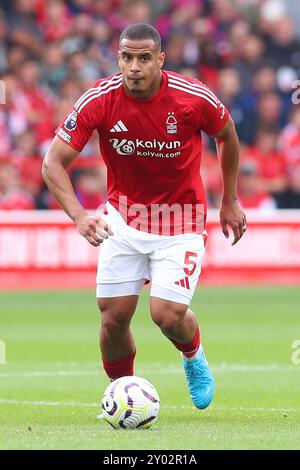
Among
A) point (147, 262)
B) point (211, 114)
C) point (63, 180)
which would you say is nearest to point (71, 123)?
point (63, 180)

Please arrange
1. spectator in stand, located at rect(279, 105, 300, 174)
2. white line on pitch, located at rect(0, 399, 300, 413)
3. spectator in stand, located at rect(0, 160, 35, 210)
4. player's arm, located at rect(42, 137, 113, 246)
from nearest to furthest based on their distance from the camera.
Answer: player's arm, located at rect(42, 137, 113, 246) → white line on pitch, located at rect(0, 399, 300, 413) → spectator in stand, located at rect(0, 160, 35, 210) → spectator in stand, located at rect(279, 105, 300, 174)

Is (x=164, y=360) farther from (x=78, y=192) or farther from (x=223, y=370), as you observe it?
(x=78, y=192)

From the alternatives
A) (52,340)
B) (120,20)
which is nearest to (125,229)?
(52,340)

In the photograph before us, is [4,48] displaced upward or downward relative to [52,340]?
upward

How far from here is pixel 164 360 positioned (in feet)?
38.9

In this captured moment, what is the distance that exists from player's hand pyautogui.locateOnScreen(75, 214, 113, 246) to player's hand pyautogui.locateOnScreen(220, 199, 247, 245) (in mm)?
1336

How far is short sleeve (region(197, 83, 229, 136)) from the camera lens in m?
8.27

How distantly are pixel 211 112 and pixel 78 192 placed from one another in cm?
1052

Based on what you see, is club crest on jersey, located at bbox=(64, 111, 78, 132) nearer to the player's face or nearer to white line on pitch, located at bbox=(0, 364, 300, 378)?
the player's face

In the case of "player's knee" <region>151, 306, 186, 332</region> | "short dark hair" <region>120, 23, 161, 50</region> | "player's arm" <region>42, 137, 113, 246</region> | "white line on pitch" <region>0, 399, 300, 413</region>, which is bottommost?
"white line on pitch" <region>0, 399, 300, 413</region>

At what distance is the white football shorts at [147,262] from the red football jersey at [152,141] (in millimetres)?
80

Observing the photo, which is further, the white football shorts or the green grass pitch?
the white football shorts

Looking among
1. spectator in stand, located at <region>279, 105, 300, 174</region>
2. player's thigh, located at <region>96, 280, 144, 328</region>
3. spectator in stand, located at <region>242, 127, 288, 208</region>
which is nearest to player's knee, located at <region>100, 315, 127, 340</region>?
player's thigh, located at <region>96, 280, 144, 328</region>
